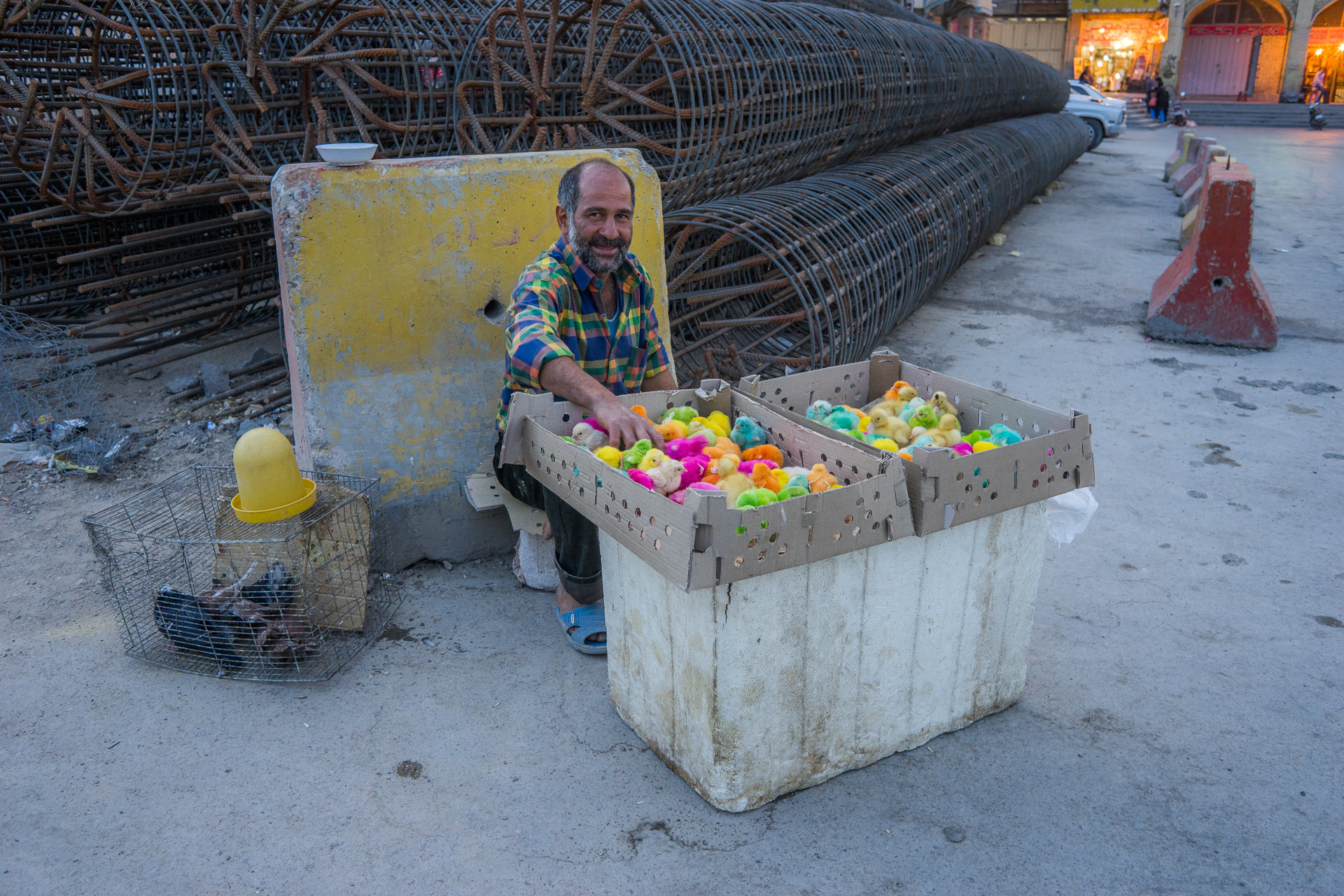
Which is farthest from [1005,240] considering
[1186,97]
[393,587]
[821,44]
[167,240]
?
[1186,97]

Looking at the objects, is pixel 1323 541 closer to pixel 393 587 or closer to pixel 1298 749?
pixel 1298 749

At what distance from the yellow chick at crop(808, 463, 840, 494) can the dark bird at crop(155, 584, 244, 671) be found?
1.90 metres

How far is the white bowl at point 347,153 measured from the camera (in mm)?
3051

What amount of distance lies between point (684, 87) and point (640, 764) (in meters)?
4.01

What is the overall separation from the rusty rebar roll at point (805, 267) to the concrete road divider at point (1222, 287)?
177 cm

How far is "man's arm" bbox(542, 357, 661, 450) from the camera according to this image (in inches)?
95.8

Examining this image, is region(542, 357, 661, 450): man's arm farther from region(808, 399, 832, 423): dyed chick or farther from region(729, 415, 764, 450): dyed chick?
region(808, 399, 832, 423): dyed chick

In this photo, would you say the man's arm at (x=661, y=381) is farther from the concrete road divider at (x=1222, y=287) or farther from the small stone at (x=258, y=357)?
the concrete road divider at (x=1222, y=287)

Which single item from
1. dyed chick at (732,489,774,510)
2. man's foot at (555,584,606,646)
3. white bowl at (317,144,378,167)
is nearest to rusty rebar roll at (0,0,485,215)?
white bowl at (317,144,378,167)

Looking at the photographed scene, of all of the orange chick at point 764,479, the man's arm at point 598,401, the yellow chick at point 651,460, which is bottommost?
the orange chick at point 764,479

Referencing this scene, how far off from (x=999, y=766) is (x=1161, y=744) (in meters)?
0.49

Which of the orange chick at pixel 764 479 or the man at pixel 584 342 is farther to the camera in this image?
the man at pixel 584 342

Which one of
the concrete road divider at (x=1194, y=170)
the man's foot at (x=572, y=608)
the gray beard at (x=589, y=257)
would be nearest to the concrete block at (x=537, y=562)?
the man's foot at (x=572, y=608)

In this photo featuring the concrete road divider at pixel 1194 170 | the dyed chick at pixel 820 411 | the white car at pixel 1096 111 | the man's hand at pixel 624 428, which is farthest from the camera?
the white car at pixel 1096 111
